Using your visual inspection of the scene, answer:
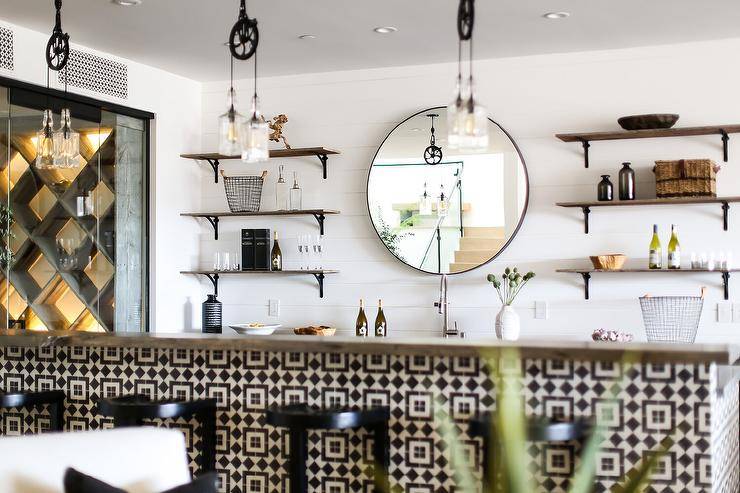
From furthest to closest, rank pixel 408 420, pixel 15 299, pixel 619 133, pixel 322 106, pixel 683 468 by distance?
pixel 322 106 < pixel 619 133 < pixel 15 299 < pixel 408 420 < pixel 683 468

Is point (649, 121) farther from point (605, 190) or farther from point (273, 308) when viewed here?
point (273, 308)

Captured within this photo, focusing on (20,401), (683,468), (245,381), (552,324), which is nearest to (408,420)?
(245,381)

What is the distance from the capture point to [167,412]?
3.38 m

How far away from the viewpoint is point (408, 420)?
3365 millimetres

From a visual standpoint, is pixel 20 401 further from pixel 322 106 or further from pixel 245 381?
pixel 322 106

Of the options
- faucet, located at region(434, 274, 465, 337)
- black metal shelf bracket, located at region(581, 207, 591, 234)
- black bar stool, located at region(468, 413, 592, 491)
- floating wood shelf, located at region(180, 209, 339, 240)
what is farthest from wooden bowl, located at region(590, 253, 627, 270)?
black bar stool, located at region(468, 413, 592, 491)

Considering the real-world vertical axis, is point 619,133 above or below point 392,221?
above

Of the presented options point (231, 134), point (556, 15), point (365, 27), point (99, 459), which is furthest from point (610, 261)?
point (99, 459)

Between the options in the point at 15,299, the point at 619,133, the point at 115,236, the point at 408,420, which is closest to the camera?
the point at 408,420

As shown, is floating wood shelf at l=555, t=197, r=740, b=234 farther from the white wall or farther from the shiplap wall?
the white wall

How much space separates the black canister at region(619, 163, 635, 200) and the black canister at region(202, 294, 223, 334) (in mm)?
2649

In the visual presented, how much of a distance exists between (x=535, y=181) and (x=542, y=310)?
77 cm

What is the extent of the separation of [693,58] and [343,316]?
2611 millimetres

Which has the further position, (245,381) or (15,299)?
(15,299)
